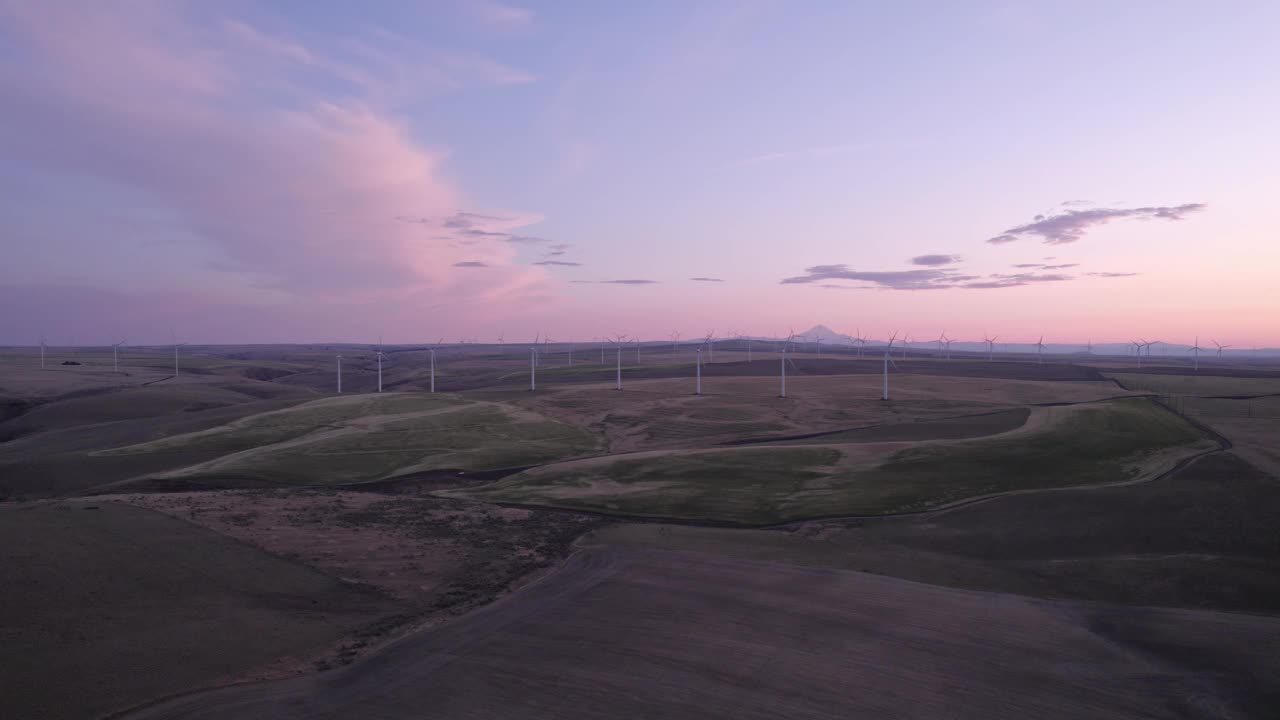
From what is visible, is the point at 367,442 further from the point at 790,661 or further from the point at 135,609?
the point at 790,661

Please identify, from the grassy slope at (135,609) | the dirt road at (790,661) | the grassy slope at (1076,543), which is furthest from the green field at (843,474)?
the grassy slope at (135,609)

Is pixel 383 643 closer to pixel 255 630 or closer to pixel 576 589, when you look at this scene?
pixel 255 630

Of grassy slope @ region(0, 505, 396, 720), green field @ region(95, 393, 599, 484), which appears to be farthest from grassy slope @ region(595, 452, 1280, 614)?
green field @ region(95, 393, 599, 484)

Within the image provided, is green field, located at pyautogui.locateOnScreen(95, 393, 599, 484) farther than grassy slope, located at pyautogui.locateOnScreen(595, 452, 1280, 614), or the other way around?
green field, located at pyautogui.locateOnScreen(95, 393, 599, 484)

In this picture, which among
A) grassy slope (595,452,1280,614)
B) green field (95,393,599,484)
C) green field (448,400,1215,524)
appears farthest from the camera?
green field (95,393,599,484)

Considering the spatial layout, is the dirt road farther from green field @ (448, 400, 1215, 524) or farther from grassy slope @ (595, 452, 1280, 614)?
green field @ (448, 400, 1215, 524)

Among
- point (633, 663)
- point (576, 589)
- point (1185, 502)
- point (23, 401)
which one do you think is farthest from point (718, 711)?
point (23, 401)

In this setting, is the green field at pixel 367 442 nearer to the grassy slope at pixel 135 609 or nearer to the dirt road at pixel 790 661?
the grassy slope at pixel 135 609
